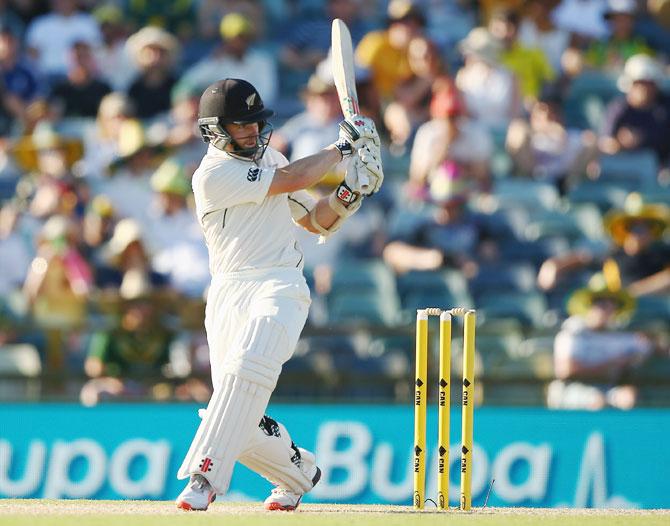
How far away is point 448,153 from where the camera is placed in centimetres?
1077

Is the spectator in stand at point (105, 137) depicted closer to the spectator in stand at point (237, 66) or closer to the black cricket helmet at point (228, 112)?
the spectator in stand at point (237, 66)

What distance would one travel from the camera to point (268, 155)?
652 cm

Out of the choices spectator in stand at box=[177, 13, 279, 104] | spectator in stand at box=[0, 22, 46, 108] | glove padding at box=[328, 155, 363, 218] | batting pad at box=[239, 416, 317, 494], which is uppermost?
spectator in stand at box=[177, 13, 279, 104]

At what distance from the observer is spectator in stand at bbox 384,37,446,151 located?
455 inches

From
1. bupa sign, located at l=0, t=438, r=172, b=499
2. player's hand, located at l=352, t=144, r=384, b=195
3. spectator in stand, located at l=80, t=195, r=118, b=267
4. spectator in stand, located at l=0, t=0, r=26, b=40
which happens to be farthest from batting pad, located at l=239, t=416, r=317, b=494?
spectator in stand, located at l=0, t=0, r=26, b=40

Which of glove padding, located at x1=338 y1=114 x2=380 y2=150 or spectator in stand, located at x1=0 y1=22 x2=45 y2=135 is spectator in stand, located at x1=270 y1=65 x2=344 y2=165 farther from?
glove padding, located at x1=338 y1=114 x2=380 y2=150

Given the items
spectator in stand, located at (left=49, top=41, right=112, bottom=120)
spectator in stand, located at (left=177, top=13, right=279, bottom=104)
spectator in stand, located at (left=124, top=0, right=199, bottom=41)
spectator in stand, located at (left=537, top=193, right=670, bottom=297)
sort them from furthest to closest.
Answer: spectator in stand, located at (left=124, top=0, right=199, bottom=41), spectator in stand, located at (left=49, top=41, right=112, bottom=120), spectator in stand, located at (left=177, top=13, right=279, bottom=104), spectator in stand, located at (left=537, top=193, right=670, bottom=297)

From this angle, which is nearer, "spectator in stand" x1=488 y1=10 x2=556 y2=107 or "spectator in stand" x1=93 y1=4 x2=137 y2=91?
"spectator in stand" x1=488 y1=10 x2=556 y2=107

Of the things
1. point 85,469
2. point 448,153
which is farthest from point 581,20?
point 85,469

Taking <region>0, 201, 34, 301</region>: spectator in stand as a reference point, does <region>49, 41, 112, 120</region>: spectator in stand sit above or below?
above

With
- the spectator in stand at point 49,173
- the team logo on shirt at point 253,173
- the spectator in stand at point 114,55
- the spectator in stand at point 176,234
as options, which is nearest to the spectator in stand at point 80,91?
the spectator in stand at point 114,55

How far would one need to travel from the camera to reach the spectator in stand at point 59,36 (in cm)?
1312

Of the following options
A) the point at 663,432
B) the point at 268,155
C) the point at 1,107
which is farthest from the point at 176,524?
the point at 1,107


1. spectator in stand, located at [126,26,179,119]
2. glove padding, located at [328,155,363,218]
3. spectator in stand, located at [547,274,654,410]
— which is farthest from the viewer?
spectator in stand, located at [126,26,179,119]
